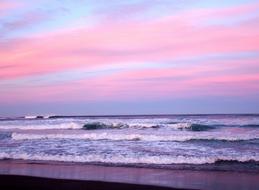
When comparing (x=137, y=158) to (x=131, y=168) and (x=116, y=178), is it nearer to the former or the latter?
(x=131, y=168)

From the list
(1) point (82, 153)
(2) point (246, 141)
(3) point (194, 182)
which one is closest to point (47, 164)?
(1) point (82, 153)

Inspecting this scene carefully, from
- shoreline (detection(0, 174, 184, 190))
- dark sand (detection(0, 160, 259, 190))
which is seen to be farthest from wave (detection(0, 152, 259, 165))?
shoreline (detection(0, 174, 184, 190))

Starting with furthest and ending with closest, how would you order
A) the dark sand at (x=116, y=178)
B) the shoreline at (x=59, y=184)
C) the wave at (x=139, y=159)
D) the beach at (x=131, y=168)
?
the wave at (x=139, y=159), the beach at (x=131, y=168), the dark sand at (x=116, y=178), the shoreline at (x=59, y=184)

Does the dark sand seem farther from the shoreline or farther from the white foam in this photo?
the white foam

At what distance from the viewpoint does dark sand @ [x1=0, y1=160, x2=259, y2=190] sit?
888cm

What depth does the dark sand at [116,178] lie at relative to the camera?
8.88 m

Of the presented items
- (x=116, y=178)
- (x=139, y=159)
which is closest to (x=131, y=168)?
(x=139, y=159)

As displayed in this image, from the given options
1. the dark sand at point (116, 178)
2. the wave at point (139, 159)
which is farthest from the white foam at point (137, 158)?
the dark sand at point (116, 178)

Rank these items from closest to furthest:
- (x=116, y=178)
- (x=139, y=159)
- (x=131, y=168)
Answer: (x=116, y=178), (x=131, y=168), (x=139, y=159)

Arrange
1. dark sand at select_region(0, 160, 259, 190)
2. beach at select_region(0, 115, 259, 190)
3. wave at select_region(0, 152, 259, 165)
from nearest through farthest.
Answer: dark sand at select_region(0, 160, 259, 190) → beach at select_region(0, 115, 259, 190) → wave at select_region(0, 152, 259, 165)

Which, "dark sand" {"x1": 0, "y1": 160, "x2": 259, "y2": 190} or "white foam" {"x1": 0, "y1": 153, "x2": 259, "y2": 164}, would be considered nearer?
"dark sand" {"x1": 0, "y1": 160, "x2": 259, "y2": 190}

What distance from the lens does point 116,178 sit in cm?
A: 1015

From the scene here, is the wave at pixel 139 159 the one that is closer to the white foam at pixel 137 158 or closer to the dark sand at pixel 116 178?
the white foam at pixel 137 158

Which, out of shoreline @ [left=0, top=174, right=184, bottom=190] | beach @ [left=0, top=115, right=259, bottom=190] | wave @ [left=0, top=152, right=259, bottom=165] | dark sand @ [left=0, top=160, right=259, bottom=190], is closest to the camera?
shoreline @ [left=0, top=174, right=184, bottom=190]
